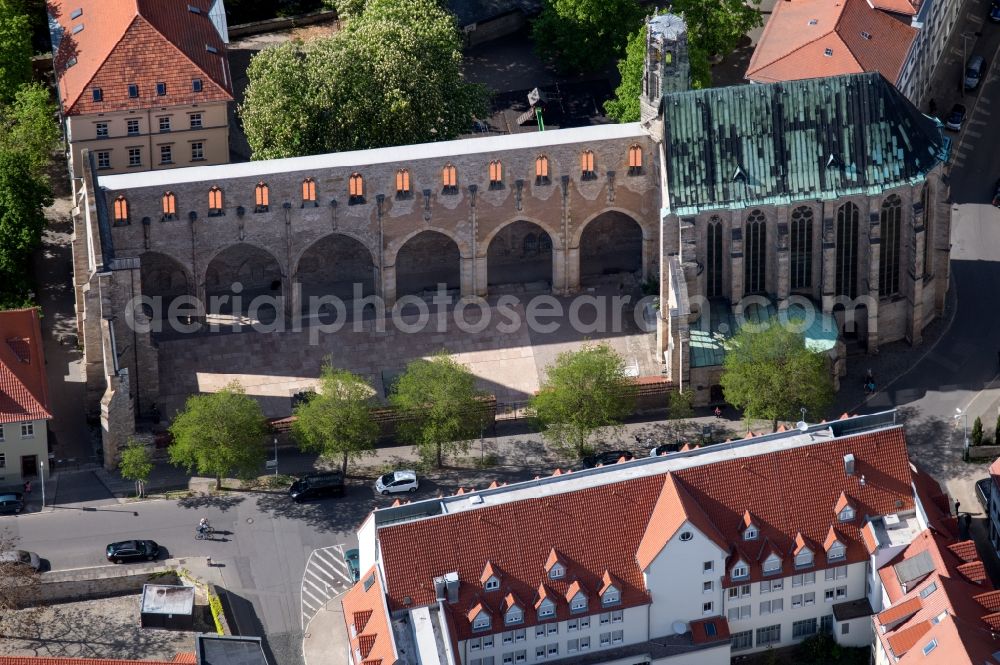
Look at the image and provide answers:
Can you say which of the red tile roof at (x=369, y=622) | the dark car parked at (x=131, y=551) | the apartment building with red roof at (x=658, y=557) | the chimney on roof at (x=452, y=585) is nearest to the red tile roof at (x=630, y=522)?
the apartment building with red roof at (x=658, y=557)

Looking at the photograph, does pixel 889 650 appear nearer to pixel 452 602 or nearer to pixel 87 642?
pixel 452 602

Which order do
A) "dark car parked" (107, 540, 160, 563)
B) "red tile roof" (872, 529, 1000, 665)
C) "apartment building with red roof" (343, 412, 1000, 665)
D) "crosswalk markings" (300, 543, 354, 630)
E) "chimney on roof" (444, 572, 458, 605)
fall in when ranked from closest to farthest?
"red tile roof" (872, 529, 1000, 665), "chimney on roof" (444, 572, 458, 605), "apartment building with red roof" (343, 412, 1000, 665), "crosswalk markings" (300, 543, 354, 630), "dark car parked" (107, 540, 160, 563)

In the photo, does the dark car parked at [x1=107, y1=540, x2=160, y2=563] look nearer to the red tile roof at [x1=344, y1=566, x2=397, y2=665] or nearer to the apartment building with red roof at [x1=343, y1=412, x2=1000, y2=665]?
the apartment building with red roof at [x1=343, y1=412, x2=1000, y2=665]

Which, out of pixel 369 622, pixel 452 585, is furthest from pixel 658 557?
pixel 369 622

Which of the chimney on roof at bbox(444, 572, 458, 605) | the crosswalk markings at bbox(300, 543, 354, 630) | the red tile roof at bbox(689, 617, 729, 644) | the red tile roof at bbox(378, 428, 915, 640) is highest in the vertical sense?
the red tile roof at bbox(378, 428, 915, 640)

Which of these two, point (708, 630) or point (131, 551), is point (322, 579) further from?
point (708, 630)

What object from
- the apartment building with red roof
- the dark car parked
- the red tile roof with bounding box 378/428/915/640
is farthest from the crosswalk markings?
the red tile roof with bounding box 378/428/915/640

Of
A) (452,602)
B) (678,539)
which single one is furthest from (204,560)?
(678,539)
